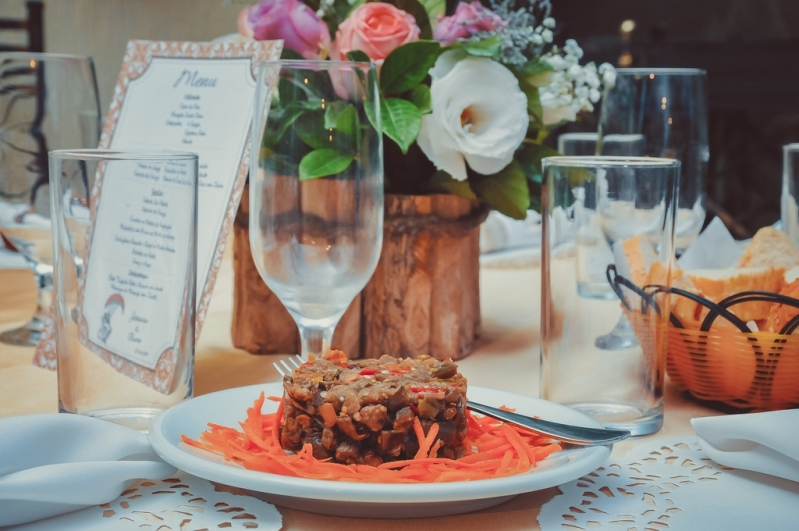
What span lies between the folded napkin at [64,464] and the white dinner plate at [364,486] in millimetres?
26

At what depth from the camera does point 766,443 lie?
0.65 metres

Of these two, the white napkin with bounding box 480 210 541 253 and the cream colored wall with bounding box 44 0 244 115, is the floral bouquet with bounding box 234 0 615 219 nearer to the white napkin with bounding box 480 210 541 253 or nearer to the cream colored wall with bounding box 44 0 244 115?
the white napkin with bounding box 480 210 541 253

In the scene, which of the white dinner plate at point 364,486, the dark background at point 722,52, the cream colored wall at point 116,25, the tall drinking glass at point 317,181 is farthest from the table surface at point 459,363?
the dark background at point 722,52

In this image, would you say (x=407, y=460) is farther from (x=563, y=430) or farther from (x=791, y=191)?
(x=791, y=191)

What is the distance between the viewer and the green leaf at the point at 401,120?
0.95 metres

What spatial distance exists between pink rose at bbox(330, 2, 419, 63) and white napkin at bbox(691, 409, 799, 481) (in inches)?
20.9

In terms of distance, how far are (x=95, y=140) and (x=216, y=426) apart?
557mm

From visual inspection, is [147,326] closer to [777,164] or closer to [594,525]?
[594,525]

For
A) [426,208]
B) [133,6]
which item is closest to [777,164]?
[133,6]

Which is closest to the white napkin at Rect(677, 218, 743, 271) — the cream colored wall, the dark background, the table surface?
the table surface

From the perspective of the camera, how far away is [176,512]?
565 millimetres

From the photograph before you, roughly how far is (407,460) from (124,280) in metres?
0.35

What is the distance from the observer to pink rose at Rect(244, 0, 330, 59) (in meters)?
1.03

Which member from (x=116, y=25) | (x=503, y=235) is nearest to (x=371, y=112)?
(x=503, y=235)
